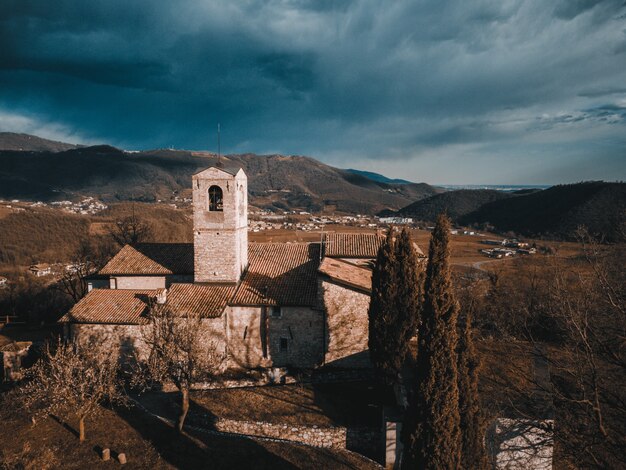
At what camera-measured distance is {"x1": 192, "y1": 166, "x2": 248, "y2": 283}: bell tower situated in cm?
2370

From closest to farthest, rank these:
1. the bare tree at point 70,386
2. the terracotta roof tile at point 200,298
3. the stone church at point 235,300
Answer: the bare tree at point 70,386, the terracotta roof tile at point 200,298, the stone church at point 235,300

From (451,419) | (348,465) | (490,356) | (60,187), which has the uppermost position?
(60,187)

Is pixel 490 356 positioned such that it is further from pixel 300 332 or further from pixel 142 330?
pixel 142 330

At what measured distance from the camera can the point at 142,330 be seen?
21328mm

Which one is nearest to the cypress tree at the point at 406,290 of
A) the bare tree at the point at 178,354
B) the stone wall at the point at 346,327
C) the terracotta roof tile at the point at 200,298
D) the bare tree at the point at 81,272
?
the stone wall at the point at 346,327

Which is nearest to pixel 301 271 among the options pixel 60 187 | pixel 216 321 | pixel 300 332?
pixel 300 332

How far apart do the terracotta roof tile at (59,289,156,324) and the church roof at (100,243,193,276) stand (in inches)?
75.4

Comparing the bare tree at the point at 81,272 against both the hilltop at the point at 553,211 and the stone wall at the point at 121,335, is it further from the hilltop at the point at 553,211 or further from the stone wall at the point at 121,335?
the hilltop at the point at 553,211

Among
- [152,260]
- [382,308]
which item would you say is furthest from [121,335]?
[382,308]

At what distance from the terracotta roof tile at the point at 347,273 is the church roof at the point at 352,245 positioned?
805 mm

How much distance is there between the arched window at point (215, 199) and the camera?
79.5 feet

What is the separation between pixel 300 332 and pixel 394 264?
7.09m

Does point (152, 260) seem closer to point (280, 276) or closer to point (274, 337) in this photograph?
point (280, 276)

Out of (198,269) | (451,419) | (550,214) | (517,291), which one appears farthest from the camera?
(550,214)
